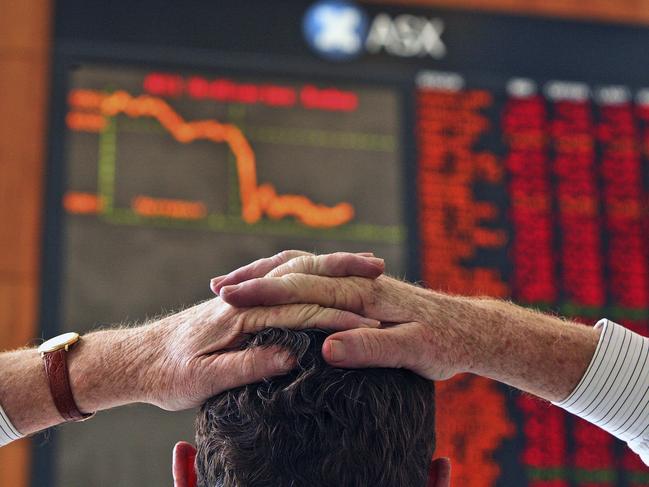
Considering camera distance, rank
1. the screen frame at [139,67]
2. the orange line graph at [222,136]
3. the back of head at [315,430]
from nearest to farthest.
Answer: the back of head at [315,430] < the screen frame at [139,67] < the orange line graph at [222,136]

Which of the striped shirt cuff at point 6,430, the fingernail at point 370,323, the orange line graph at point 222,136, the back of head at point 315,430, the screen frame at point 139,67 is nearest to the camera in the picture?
the back of head at point 315,430

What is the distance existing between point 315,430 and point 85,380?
0.93 ft

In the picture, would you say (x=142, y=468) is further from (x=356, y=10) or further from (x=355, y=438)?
(x=355, y=438)

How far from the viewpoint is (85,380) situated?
1040 millimetres

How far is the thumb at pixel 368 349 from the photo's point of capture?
0.88 metres

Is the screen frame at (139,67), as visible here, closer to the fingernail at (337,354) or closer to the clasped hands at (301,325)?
the clasped hands at (301,325)

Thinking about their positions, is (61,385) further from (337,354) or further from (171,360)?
(337,354)

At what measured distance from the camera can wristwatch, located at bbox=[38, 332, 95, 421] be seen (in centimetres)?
104

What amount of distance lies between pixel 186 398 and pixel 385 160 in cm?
197

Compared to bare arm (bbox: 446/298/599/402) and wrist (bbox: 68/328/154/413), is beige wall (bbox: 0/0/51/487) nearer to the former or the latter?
wrist (bbox: 68/328/154/413)

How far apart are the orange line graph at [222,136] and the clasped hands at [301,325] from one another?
5.58 ft

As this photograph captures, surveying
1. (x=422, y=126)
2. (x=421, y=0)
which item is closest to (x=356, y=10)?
(x=421, y=0)

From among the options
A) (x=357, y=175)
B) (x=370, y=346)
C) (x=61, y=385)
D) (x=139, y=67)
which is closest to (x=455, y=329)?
(x=370, y=346)

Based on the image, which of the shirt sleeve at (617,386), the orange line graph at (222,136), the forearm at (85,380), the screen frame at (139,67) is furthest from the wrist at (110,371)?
the orange line graph at (222,136)
